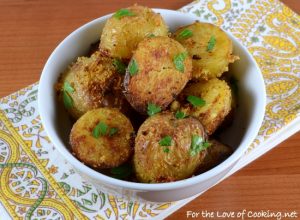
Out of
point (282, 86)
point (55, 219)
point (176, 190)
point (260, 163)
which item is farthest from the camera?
point (282, 86)

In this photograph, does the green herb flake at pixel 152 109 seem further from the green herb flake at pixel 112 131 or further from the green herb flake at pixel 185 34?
the green herb flake at pixel 185 34

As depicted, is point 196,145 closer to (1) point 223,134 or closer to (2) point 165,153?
(2) point 165,153

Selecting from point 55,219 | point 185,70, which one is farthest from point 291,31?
point 55,219

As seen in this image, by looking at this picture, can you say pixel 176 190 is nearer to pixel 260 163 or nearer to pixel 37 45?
pixel 260 163

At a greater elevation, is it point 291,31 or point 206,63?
point 206,63

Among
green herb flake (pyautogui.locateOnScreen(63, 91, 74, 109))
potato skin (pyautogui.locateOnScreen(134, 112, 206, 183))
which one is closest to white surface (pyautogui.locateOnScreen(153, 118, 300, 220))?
potato skin (pyautogui.locateOnScreen(134, 112, 206, 183))

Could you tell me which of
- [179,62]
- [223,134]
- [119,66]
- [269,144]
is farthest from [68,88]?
[269,144]

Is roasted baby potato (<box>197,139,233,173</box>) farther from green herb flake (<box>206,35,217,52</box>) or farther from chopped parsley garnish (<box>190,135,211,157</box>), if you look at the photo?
green herb flake (<box>206,35,217,52</box>)

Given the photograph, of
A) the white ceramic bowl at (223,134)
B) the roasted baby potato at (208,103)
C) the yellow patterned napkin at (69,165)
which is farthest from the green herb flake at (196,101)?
the yellow patterned napkin at (69,165)
